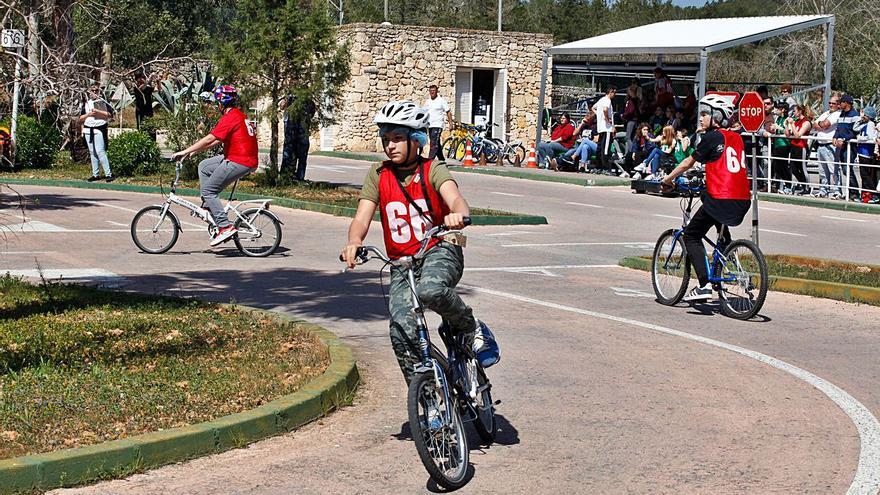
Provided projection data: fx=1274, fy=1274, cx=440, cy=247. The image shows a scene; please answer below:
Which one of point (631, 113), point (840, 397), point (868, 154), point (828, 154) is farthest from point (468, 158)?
point (840, 397)

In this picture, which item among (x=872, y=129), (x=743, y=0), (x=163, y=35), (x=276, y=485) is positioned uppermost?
(x=743, y=0)

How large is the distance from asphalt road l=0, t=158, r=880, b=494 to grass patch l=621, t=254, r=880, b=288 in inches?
15.0

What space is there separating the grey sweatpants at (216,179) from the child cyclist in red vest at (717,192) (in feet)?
18.1

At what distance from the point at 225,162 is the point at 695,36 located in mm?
18364

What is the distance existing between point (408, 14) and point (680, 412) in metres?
59.5

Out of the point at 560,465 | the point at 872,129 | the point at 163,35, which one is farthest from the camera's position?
the point at 163,35

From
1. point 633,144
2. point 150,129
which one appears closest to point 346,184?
point 150,129

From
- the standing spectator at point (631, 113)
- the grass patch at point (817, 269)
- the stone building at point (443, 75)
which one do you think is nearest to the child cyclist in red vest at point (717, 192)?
the grass patch at point (817, 269)

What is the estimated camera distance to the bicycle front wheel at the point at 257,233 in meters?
14.8

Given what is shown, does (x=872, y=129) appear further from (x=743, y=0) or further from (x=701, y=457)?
(x=743, y=0)

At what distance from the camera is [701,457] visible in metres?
6.64

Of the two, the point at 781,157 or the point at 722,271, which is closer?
the point at 722,271

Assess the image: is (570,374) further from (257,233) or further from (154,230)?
(154,230)

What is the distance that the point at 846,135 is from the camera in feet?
79.9
